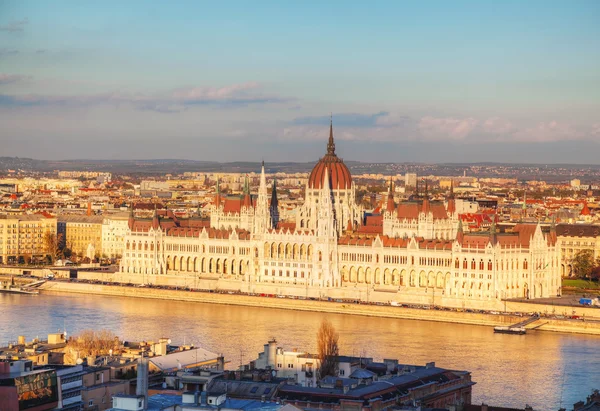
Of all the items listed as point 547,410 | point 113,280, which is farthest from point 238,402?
point 113,280

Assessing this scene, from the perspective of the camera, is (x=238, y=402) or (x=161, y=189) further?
(x=161, y=189)

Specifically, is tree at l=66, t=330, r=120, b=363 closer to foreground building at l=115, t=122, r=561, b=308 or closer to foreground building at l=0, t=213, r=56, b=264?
foreground building at l=115, t=122, r=561, b=308

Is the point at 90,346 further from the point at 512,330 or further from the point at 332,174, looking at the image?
the point at 332,174

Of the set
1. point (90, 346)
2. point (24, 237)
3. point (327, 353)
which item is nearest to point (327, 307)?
point (90, 346)

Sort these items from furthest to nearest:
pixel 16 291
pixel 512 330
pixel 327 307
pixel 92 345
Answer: pixel 16 291 → pixel 327 307 → pixel 512 330 → pixel 92 345

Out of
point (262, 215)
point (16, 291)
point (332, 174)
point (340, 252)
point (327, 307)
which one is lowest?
point (327, 307)

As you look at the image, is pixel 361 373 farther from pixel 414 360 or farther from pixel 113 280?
pixel 113 280

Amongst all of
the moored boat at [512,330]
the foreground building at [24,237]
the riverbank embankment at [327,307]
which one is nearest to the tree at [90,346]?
the moored boat at [512,330]
